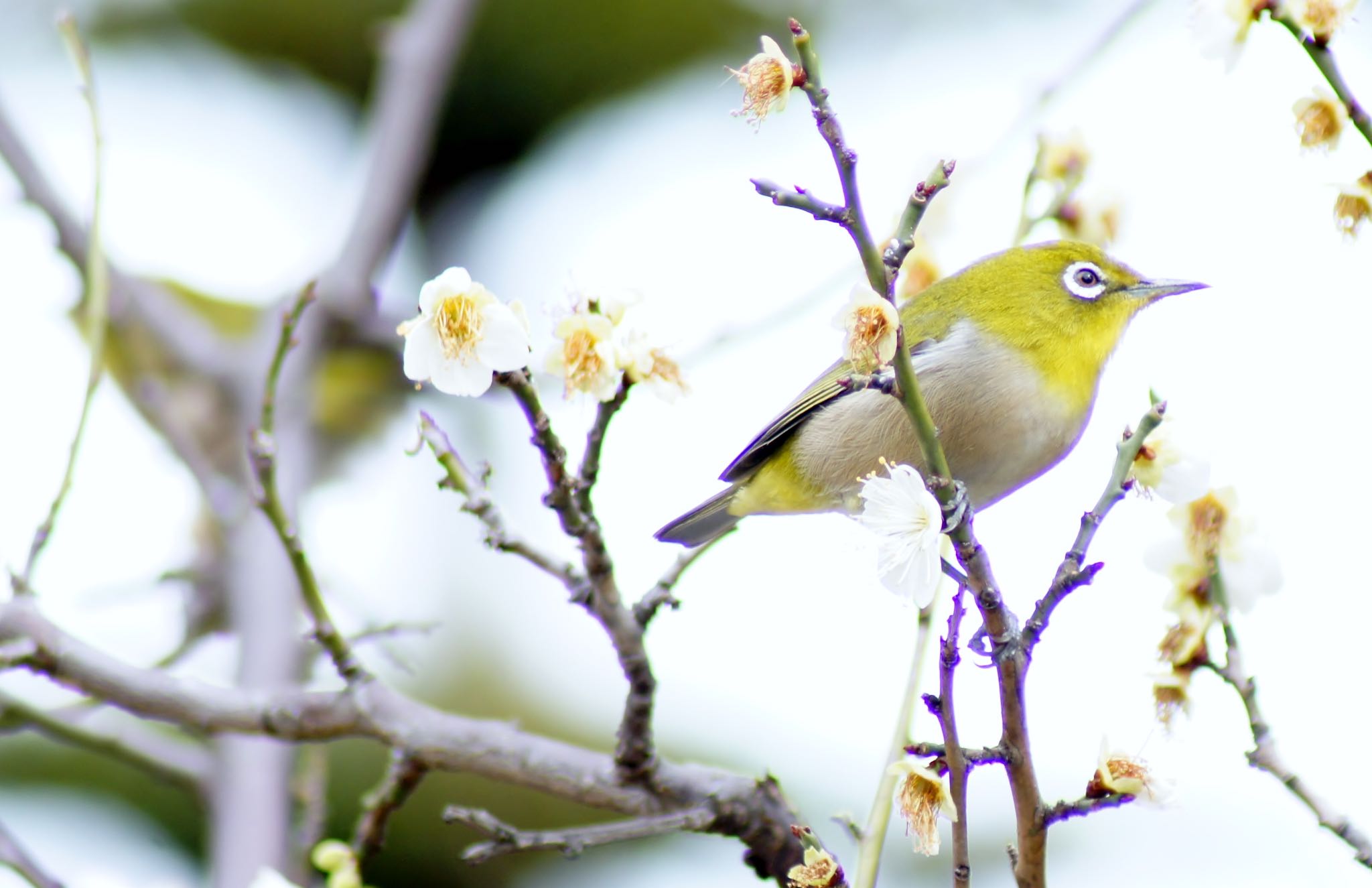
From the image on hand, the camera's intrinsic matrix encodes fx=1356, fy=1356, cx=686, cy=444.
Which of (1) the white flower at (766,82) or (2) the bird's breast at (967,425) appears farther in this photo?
(2) the bird's breast at (967,425)

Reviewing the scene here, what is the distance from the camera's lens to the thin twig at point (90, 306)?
2297mm

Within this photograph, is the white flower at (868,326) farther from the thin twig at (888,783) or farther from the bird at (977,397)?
the bird at (977,397)

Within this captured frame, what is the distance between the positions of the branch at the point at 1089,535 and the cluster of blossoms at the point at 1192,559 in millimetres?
108

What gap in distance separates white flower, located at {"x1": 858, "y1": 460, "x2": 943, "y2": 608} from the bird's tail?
1803mm

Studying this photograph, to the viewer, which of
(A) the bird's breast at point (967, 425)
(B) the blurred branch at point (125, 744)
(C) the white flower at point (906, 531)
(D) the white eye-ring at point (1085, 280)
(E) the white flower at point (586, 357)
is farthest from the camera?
(D) the white eye-ring at point (1085, 280)

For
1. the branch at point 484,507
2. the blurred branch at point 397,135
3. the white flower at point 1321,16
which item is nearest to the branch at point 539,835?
the branch at point 484,507

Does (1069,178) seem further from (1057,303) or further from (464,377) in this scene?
(464,377)

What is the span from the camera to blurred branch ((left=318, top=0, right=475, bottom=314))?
448 centimetres

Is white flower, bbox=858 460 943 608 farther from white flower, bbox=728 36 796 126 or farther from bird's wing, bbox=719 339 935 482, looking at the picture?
bird's wing, bbox=719 339 935 482

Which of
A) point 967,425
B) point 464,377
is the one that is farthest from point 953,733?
point 967,425

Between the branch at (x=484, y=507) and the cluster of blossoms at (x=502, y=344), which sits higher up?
the cluster of blossoms at (x=502, y=344)

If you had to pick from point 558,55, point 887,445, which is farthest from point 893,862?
point 558,55

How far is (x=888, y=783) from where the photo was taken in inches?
73.8

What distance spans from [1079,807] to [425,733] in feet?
4.07
